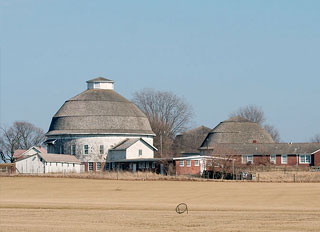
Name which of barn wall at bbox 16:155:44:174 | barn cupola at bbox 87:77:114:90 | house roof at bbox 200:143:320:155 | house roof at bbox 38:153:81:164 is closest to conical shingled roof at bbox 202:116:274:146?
house roof at bbox 200:143:320:155

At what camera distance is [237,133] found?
11062 cm

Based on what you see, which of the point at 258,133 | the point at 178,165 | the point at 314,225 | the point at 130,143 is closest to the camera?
the point at 314,225

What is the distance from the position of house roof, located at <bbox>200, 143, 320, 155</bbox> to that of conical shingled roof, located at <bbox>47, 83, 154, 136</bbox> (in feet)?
37.9

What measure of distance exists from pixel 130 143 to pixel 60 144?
994 centimetres

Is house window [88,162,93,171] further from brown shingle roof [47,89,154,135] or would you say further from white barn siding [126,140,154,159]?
white barn siding [126,140,154,159]

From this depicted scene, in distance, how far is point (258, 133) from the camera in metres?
112

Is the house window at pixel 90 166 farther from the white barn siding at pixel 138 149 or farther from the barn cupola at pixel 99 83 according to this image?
the barn cupola at pixel 99 83

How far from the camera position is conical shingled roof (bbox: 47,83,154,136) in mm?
96500

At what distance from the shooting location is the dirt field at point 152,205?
30.2 meters

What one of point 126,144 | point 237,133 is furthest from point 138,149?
point 237,133

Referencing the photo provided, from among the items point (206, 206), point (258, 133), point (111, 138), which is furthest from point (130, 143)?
point (206, 206)

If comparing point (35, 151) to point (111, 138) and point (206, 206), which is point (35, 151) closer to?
point (111, 138)

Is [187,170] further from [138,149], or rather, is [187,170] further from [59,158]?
[59,158]

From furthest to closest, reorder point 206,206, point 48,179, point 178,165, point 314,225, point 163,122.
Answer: point 163,122, point 178,165, point 48,179, point 206,206, point 314,225
